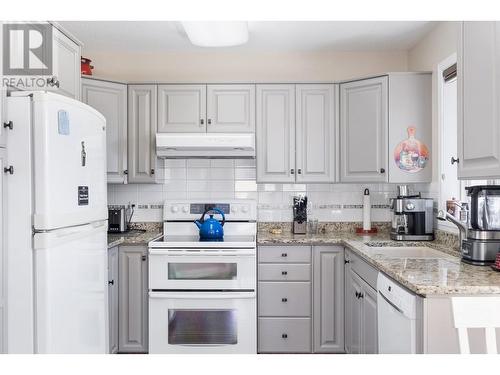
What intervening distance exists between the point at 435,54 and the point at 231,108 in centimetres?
155

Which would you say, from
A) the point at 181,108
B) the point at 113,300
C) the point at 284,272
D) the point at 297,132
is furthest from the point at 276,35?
the point at 113,300

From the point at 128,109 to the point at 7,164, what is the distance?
1.62 metres

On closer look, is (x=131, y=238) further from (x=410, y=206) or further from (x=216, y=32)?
(x=410, y=206)

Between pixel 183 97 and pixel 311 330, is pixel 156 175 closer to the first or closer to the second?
pixel 183 97

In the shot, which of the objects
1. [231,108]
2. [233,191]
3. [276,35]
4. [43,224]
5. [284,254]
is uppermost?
[276,35]

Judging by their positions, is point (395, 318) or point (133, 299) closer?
point (395, 318)

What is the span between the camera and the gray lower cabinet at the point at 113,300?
9.18ft

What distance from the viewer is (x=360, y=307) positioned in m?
2.42

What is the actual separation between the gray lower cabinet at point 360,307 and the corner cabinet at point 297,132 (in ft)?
2.49

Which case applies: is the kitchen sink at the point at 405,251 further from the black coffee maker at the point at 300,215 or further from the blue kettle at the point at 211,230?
the blue kettle at the point at 211,230

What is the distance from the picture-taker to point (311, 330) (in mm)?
→ 2902

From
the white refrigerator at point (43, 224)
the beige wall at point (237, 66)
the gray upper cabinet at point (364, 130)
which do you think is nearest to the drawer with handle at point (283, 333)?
the gray upper cabinet at point (364, 130)

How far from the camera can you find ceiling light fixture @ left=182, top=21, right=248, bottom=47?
2488 mm

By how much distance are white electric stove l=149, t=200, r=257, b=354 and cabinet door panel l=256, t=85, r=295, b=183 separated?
0.69 m
